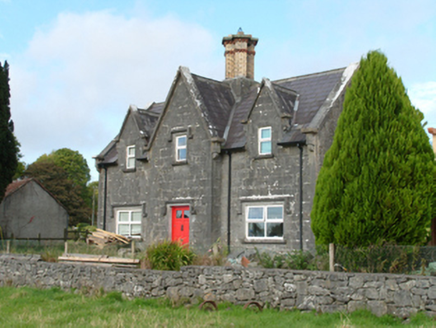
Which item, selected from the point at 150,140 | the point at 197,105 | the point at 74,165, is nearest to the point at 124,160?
the point at 150,140

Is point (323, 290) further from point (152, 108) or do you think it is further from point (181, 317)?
point (152, 108)

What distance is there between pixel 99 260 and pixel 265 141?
29.0ft

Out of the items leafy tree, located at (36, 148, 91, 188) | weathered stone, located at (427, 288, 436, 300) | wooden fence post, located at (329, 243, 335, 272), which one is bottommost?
weathered stone, located at (427, 288, 436, 300)

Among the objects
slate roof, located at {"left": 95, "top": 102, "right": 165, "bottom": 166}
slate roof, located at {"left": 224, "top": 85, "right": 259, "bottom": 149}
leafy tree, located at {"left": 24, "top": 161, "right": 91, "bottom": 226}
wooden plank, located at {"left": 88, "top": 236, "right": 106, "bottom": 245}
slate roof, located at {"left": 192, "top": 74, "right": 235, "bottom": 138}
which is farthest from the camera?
leafy tree, located at {"left": 24, "top": 161, "right": 91, "bottom": 226}

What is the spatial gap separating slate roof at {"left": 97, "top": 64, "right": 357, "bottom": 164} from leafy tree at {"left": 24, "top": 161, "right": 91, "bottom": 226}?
37.6 metres

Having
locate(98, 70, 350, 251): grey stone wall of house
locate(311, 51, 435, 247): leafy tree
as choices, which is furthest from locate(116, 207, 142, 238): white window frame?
locate(311, 51, 435, 247): leafy tree

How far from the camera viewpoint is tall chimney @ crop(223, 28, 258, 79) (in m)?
29.0

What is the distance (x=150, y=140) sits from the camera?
27.8 meters

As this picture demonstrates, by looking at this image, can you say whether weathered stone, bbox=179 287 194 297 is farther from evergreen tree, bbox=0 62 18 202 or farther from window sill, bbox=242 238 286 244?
evergreen tree, bbox=0 62 18 202

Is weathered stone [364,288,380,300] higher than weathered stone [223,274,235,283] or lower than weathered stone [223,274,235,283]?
lower

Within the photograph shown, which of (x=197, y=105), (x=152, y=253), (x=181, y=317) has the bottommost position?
(x=181, y=317)

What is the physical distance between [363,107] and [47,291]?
444 inches

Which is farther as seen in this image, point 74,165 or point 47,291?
point 74,165

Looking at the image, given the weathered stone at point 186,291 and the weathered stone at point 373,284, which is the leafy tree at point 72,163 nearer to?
the weathered stone at point 186,291
